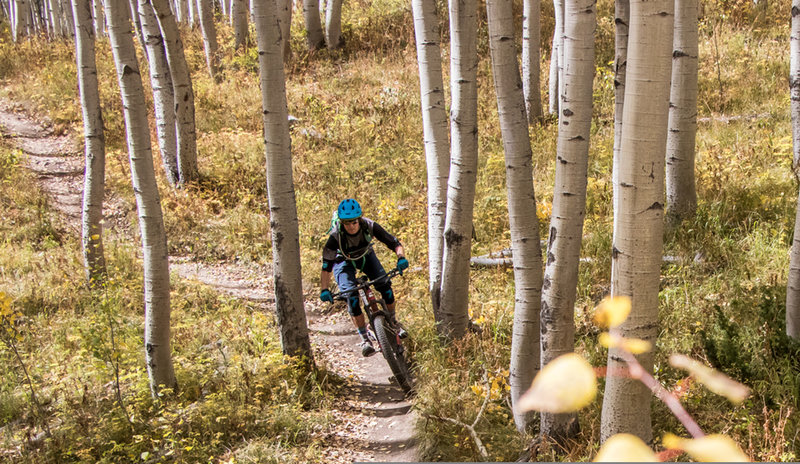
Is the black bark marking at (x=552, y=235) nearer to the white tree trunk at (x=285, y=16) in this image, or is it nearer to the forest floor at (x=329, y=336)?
the forest floor at (x=329, y=336)

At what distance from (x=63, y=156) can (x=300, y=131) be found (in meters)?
6.70

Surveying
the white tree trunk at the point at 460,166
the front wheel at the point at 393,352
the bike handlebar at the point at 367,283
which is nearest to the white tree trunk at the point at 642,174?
the white tree trunk at the point at 460,166

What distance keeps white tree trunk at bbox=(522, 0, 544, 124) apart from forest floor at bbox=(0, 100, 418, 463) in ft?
21.6

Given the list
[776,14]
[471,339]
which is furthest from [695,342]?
[776,14]

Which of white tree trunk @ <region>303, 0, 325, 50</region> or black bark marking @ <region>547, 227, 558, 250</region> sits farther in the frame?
white tree trunk @ <region>303, 0, 325, 50</region>

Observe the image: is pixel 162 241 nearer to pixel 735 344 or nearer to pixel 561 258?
pixel 561 258

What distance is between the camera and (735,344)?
198 inches

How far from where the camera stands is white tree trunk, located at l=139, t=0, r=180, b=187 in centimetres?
1122

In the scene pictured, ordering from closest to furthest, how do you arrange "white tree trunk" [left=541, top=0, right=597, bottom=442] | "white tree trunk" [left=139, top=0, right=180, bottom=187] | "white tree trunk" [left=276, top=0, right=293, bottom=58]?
"white tree trunk" [left=541, top=0, right=597, bottom=442]
"white tree trunk" [left=139, top=0, right=180, bottom=187]
"white tree trunk" [left=276, top=0, right=293, bottom=58]

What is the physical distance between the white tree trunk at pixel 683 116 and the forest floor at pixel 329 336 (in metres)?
4.39

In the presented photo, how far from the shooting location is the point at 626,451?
26.0 inches

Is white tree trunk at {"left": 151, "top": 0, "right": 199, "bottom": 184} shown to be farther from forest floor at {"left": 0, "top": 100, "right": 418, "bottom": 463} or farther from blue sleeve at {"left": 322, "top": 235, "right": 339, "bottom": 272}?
blue sleeve at {"left": 322, "top": 235, "right": 339, "bottom": 272}

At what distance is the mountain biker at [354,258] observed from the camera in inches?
265

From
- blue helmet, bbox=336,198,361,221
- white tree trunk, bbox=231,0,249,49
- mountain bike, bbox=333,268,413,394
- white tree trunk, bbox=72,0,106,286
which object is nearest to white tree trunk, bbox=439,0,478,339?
mountain bike, bbox=333,268,413,394
